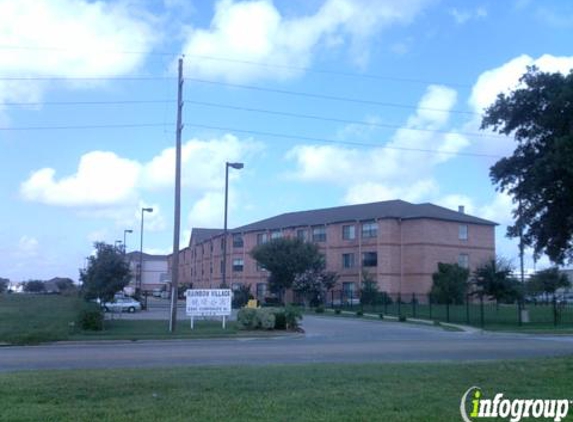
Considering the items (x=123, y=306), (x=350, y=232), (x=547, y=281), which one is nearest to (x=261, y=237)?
(x=350, y=232)

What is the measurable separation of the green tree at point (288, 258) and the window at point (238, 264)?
78.6ft

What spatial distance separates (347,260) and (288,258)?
→ 10779 millimetres

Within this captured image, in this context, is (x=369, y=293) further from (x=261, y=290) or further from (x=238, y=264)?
(x=238, y=264)

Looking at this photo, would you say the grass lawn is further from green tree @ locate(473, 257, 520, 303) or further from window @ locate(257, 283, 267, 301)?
window @ locate(257, 283, 267, 301)

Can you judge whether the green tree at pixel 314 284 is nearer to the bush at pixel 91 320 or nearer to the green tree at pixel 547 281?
the green tree at pixel 547 281

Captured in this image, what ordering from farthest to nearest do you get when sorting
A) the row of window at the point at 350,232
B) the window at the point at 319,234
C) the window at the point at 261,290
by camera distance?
the window at the point at 261,290, the window at the point at 319,234, the row of window at the point at 350,232

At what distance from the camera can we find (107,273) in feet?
131

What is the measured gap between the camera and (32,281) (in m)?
147

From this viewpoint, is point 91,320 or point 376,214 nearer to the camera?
point 91,320

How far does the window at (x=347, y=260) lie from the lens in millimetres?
75244

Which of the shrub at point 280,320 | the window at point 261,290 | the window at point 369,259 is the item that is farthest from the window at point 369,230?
the shrub at point 280,320

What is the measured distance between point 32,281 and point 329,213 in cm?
8747

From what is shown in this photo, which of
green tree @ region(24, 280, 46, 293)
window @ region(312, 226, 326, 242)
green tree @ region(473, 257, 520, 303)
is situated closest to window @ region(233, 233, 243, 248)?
window @ region(312, 226, 326, 242)

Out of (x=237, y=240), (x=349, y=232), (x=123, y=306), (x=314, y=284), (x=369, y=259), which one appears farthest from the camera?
(x=237, y=240)
